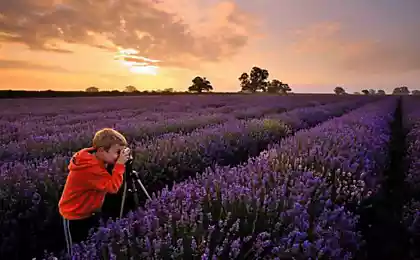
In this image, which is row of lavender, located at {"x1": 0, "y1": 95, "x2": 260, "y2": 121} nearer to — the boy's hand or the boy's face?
the boy's face

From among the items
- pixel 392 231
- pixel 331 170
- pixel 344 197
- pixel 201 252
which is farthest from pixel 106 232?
pixel 392 231

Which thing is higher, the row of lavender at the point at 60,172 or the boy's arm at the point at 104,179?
the boy's arm at the point at 104,179

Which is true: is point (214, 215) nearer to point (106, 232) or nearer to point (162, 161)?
point (106, 232)

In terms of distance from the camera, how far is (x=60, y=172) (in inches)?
146

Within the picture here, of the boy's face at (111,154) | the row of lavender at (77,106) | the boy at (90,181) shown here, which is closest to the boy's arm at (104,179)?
the boy at (90,181)

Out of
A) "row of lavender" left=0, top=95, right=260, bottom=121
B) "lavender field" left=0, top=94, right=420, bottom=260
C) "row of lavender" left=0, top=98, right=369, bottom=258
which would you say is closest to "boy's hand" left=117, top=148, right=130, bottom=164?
"lavender field" left=0, top=94, right=420, bottom=260

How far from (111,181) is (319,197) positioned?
1.52 meters

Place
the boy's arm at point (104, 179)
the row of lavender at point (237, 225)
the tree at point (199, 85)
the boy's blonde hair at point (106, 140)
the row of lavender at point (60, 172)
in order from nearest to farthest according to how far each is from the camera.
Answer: the row of lavender at point (237, 225) < the boy's arm at point (104, 179) < the boy's blonde hair at point (106, 140) < the row of lavender at point (60, 172) < the tree at point (199, 85)

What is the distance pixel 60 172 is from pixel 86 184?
124cm

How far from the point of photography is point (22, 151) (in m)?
5.42

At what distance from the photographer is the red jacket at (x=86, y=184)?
2.60 m

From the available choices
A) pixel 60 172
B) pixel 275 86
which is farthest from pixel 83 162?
pixel 275 86

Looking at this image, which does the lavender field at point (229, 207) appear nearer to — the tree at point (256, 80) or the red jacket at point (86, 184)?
the red jacket at point (86, 184)

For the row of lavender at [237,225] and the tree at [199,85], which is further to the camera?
the tree at [199,85]
